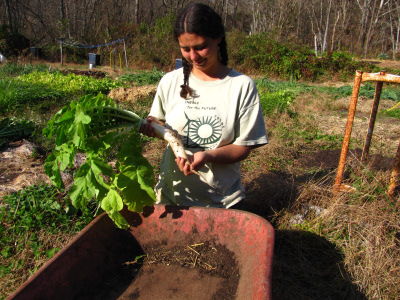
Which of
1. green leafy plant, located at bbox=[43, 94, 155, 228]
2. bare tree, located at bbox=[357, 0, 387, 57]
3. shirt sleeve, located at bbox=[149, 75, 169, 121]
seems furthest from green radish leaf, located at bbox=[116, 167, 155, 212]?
bare tree, located at bbox=[357, 0, 387, 57]

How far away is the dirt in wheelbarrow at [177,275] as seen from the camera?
5.66ft

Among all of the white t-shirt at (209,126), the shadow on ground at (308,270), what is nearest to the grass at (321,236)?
the shadow on ground at (308,270)

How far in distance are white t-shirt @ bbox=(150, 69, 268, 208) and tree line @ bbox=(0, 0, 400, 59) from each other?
18659 millimetres

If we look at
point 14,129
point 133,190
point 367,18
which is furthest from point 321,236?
point 367,18

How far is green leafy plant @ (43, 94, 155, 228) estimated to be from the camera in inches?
64.4

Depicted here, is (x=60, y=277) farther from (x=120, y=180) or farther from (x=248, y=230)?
(x=248, y=230)

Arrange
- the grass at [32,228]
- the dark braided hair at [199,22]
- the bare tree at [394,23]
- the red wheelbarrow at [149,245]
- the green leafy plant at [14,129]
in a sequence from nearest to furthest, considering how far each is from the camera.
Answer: the red wheelbarrow at [149,245], the dark braided hair at [199,22], the grass at [32,228], the green leafy plant at [14,129], the bare tree at [394,23]

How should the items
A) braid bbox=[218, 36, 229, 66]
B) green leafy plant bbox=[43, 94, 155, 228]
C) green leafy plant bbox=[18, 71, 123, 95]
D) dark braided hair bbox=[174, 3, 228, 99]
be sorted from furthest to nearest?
green leafy plant bbox=[18, 71, 123, 95] → braid bbox=[218, 36, 229, 66] → dark braided hair bbox=[174, 3, 228, 99] → green leafy plant bbox=[43, 94, 155, 228]

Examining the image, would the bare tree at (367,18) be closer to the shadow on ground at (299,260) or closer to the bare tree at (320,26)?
the bare tree at (320,26)

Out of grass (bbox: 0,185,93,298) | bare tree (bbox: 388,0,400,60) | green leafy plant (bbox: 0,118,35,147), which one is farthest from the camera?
bare tree (bbox: 388,0,400,60)

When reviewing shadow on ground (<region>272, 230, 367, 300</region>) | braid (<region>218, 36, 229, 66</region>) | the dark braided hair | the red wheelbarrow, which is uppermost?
the dark braided hair

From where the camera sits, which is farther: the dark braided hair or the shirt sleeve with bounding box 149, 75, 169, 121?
the shirt sleeve with bounding box 149, 75, 169, 121

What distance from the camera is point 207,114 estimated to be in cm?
193

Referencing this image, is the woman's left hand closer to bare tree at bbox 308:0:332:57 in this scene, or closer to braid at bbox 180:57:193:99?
braid at bbox 180:57:193:99
